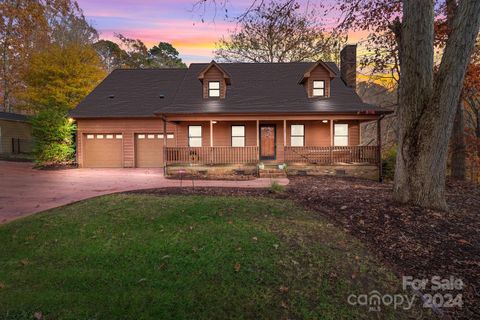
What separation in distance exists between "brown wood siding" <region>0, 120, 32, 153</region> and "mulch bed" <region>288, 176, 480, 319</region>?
87.6 ft

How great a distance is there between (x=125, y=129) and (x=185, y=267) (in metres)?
16.0

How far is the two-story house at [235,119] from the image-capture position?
49.9 feet

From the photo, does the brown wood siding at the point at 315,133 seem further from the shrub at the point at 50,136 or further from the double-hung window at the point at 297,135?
the shrub at the point at 50,136

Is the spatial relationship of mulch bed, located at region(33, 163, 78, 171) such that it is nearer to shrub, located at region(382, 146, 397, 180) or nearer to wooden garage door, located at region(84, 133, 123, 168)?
wooden garage door, located at region(84, 133, 123, 168)

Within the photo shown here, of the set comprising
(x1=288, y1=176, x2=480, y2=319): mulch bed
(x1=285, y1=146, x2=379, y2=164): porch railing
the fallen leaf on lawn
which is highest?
(x1=285, y1=146, x2=379, y2=164): porch railing

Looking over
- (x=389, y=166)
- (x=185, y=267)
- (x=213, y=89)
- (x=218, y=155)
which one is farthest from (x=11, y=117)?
(x=389, y=166)

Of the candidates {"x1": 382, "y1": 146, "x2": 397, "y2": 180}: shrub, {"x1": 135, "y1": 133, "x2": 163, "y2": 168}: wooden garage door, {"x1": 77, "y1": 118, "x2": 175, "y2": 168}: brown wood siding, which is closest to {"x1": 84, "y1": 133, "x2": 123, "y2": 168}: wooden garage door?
{"x1": 77, "y1": 118, "x2": 175, "y2": 168}: brown wood siding

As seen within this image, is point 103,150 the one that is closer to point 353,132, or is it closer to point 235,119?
point 235,119

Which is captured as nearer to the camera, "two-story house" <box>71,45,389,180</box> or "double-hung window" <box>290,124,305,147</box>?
"two-story house" <box>71,45,389,180</box>

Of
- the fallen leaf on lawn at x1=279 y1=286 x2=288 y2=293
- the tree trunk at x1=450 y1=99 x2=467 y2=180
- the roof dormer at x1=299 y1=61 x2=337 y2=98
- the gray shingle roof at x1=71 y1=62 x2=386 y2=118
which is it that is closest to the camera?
the fallen leaf on lawn at x1=279 y1=286 x2=288 y2=293

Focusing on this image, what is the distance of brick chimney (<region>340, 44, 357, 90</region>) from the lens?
18719 millimetres

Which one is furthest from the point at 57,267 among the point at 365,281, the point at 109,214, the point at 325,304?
the point at 365,281

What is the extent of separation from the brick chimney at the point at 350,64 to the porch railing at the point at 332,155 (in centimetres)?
572

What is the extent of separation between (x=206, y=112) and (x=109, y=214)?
951 centimetres
